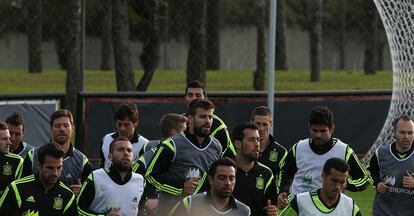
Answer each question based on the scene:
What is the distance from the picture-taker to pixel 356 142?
20531 millimetres

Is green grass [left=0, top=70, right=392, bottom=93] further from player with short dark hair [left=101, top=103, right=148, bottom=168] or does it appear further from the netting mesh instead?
player with short dark hair [left=101, top=103, right=148, bottom=168]

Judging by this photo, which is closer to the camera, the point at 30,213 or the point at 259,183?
the point at 30,213

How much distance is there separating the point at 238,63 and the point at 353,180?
2881 centimetres

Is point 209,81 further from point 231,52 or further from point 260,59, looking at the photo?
point 231,52

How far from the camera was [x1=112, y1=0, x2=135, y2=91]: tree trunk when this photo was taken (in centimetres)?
2175

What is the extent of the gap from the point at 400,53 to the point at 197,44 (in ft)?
19.9

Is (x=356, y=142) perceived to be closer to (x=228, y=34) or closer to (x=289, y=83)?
(x=289, y=83)

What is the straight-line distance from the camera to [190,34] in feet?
78.1

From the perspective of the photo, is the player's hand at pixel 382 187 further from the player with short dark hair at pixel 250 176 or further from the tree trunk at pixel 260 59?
the tree trunk at pixel 260 59

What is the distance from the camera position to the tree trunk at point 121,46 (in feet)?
71.4

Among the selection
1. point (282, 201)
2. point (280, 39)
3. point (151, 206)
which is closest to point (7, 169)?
point (151, 206)

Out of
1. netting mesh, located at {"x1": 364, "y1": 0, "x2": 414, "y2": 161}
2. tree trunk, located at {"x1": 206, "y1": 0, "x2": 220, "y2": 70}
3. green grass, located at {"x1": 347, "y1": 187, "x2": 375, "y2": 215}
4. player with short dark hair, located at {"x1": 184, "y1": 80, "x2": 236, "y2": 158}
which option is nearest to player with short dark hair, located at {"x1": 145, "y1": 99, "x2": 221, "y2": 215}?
player with short dark hair, located at {"x1": 184, "y1": 80, "x2": 236, "y2": 158}

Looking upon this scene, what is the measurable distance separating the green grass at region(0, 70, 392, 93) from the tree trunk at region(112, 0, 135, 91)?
5.23 ft

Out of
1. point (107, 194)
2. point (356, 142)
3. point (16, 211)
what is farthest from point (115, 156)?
point (356, 142)
